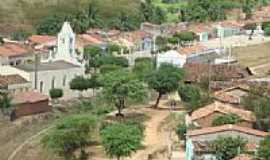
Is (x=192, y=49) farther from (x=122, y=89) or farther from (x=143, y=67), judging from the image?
(x=122, y=89)

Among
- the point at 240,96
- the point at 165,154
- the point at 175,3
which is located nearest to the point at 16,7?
the point at 175,3

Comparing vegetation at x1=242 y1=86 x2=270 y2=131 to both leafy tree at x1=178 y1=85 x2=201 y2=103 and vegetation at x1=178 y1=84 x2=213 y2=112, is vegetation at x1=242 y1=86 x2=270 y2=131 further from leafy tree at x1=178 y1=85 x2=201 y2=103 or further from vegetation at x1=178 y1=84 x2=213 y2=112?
→ leafy tree at x1=178 y1=85 x2=201 y2=103

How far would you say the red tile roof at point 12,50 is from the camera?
57122 mm

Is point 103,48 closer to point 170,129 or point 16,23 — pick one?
point 16,23

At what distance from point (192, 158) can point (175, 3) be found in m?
69.0

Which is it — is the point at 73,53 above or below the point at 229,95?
above

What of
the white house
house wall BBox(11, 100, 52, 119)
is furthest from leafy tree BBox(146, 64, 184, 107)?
the white house

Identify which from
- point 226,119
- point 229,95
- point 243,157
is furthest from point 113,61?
point 243,157

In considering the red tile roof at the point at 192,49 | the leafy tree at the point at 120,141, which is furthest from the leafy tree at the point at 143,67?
the leafy tree at the point at 120,141

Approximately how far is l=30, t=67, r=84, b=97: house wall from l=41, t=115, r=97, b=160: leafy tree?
13.1 metres

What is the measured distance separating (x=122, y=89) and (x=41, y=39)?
25.4 metres

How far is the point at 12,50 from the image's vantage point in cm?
5834

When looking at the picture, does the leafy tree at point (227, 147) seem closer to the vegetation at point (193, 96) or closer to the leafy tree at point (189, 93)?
the vegetation at point (193, 96)

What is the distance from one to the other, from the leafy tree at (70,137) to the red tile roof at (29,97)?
8.08 m
